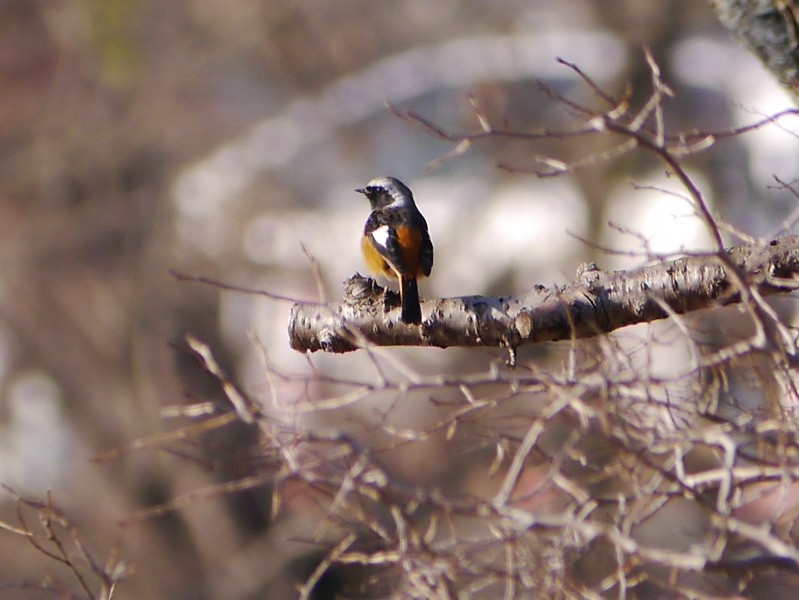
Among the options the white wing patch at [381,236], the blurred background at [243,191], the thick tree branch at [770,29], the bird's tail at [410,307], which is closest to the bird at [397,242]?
the white wing patch at [381,236]

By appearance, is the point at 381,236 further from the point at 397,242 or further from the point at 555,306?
the point at 555,306

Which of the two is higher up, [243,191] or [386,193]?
[243,191]

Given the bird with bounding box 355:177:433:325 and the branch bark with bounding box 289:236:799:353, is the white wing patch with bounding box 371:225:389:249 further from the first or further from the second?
the branch bark with bounding box 289:236:799:353

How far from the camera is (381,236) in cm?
524

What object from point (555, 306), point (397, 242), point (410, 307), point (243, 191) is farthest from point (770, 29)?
point (243, 191)

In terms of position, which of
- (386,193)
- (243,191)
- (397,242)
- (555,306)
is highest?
(243,191)

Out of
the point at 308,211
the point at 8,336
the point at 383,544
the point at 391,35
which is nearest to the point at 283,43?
the point at 391,35

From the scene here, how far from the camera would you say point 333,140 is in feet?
45.2

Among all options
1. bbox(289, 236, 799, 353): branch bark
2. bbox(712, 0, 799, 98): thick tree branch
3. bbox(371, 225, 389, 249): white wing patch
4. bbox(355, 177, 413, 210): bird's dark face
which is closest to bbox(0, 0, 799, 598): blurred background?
bbox(355, 177, 413, 210): bird's dark face

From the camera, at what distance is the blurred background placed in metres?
12.0

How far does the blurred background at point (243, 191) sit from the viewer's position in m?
12.0

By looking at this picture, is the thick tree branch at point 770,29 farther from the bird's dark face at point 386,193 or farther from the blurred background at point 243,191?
the blurred background at point 243,191

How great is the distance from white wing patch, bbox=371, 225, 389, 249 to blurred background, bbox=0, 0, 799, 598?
6339 mm

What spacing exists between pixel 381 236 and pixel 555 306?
1671mm
